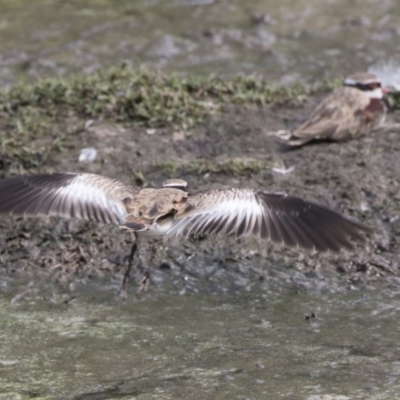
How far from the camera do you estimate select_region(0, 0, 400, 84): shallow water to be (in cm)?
1079

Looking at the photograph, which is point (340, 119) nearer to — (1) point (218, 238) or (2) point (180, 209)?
(1) point (218, 238)

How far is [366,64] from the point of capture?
10.5 metres

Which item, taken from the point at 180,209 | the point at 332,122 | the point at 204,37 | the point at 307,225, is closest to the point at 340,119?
the point at 332,122

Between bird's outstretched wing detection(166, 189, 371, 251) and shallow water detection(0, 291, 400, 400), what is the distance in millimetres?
561

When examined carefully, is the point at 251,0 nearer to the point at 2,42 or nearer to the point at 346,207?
the point at 2,42

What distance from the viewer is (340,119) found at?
26.3ft

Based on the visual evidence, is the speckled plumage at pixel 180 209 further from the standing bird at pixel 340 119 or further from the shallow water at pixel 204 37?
the shallow water at pixel 204 37

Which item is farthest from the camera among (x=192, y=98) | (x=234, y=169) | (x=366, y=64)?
(x=366, y=64)

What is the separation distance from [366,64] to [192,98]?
8.46 ft

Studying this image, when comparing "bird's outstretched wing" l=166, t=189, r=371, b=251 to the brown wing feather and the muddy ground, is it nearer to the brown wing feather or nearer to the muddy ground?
the muddy ground

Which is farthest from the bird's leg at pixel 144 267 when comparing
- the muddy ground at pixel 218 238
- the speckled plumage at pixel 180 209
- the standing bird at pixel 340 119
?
the standing bird at pixel 340 119

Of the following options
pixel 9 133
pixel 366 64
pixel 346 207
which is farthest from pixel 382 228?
pixel 366 64

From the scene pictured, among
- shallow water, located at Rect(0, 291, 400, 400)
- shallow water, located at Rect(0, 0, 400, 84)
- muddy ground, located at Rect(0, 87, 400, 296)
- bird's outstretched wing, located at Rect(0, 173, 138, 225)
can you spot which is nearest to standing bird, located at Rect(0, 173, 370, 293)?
bird's outstretched wing, located at Rect(0, 173, 138, 225)

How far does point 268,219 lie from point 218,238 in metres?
1.35
